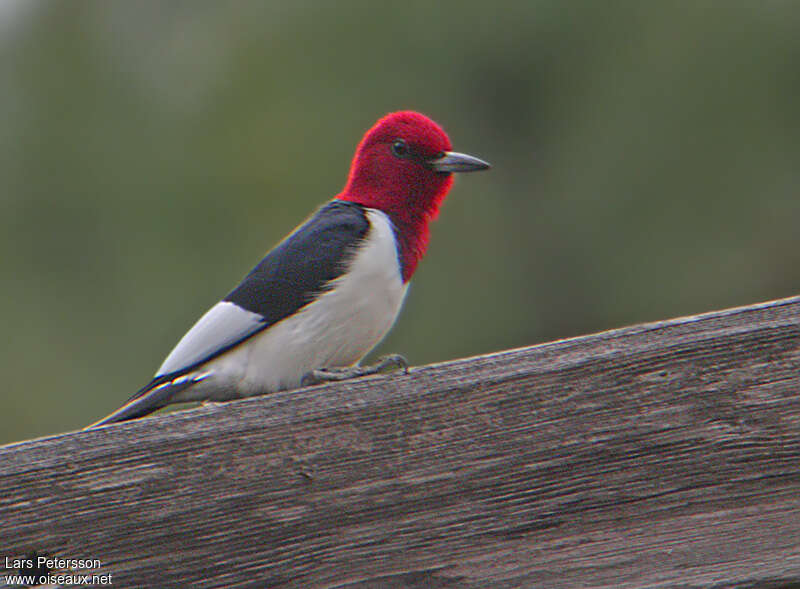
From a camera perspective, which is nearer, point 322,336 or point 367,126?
point 322,336

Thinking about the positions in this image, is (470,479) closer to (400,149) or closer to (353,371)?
(353,371)

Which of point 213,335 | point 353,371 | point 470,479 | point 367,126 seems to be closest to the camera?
point 470,479

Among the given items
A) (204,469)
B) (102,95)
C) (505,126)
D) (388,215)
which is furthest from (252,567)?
(505,126)

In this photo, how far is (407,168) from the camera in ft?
9.94

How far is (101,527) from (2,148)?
6830 millimetres

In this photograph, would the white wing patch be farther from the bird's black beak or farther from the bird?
the bird's black beak

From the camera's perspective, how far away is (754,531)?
1.51m

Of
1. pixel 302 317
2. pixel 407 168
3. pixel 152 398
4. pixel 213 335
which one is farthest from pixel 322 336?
pixel 407 168

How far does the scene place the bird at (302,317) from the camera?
2.45m

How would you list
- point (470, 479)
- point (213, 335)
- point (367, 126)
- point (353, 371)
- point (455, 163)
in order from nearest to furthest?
point (470, 479), point (353, 371), point (213, 335), point (455, 163), point (367, 126)

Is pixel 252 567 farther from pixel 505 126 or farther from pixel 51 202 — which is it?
pixel 505 126

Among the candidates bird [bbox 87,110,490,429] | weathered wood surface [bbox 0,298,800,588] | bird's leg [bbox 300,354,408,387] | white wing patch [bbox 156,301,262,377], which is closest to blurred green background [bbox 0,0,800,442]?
bird [bbox 87,110,490,429]

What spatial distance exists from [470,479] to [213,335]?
43.8 inches

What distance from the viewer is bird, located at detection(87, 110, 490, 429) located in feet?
8.04
